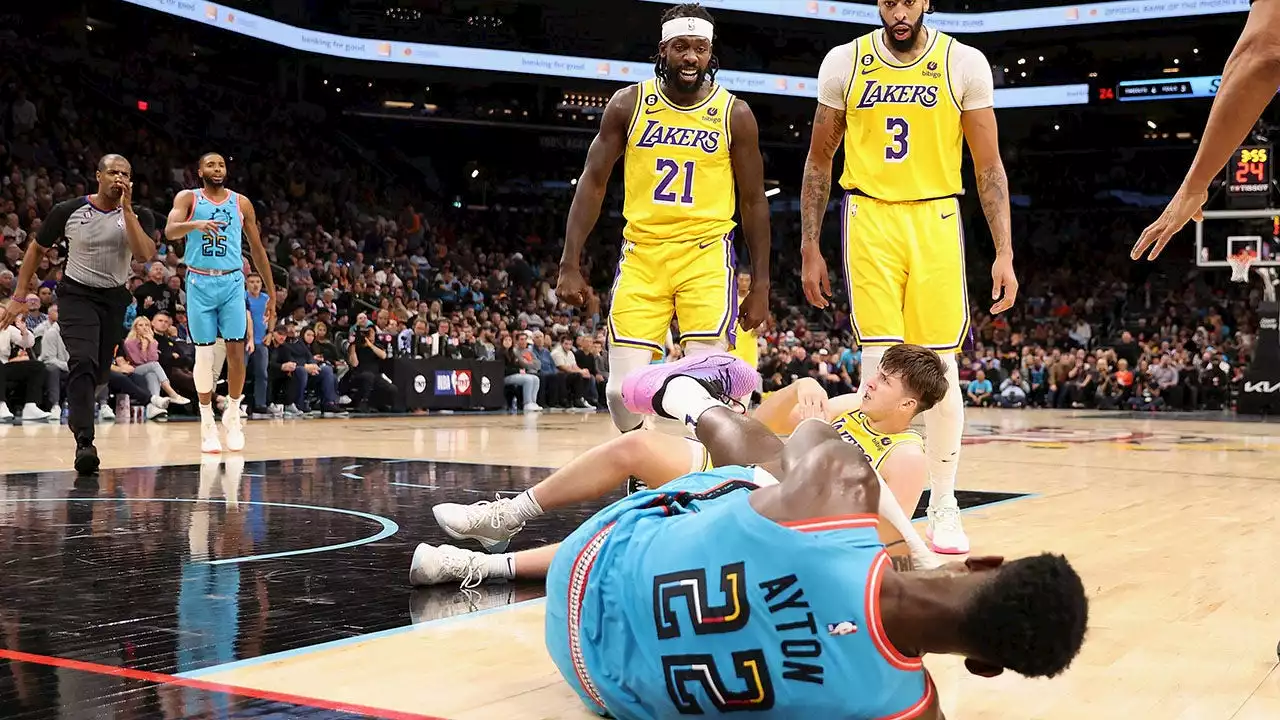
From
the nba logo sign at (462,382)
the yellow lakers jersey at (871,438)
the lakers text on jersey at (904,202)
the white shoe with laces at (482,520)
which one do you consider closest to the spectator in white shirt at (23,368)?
the nba logo sign at (462,382)

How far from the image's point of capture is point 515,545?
15.1 feet

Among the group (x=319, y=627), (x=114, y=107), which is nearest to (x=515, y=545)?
(x=319, y=627)

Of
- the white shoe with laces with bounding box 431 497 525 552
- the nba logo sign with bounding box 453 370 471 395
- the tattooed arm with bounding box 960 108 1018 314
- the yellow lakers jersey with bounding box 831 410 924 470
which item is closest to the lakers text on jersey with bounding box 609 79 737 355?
the tattooed arm with bounding box 960 108 1018 314

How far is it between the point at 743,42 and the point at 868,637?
30357 millimetres

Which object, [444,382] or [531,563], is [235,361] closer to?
[531,563]

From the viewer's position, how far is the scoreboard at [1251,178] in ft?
60.5

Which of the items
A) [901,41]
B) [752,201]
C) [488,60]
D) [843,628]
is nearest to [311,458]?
[752,201]

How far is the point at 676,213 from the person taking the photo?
5332mm

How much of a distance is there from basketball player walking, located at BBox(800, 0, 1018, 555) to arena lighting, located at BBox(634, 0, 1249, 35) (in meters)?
23.9

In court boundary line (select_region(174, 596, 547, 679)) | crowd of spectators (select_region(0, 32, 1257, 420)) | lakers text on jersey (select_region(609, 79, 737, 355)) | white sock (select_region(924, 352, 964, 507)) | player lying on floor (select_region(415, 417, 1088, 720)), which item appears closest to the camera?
player lying on floor (select_region(415, 417, 1088, 720))

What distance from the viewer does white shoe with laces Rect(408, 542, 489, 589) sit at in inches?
146

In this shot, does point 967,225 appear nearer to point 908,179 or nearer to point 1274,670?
point 908,179

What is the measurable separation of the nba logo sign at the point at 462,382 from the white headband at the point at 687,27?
40.8 feet

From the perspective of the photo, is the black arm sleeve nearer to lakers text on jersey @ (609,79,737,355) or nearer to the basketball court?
the basketball court
